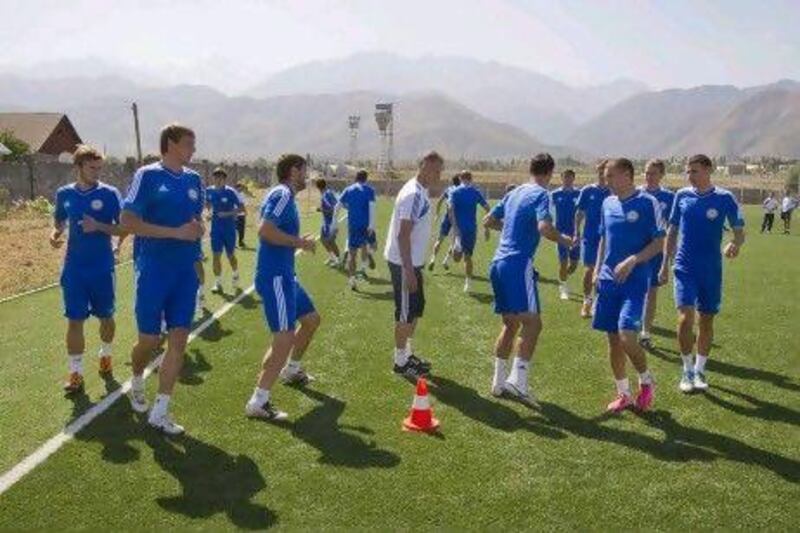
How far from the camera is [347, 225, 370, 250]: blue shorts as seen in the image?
596 inches

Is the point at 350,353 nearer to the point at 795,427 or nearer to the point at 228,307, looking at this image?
the point at 228,307

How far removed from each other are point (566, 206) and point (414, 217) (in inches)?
245

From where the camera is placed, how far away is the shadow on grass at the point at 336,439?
603 cm

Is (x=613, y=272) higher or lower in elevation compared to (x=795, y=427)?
higher

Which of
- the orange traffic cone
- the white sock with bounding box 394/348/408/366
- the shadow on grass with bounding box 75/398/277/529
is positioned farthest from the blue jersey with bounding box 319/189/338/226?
the orange traffic cone

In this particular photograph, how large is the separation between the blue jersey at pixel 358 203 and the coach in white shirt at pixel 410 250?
22.4 ft

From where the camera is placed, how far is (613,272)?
7125mm

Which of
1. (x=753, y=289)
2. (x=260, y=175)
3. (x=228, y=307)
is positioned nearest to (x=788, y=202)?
(x=753, y=289)

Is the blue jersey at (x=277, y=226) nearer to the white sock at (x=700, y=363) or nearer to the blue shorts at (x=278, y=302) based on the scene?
the blue shorts at (x=278, y=302)

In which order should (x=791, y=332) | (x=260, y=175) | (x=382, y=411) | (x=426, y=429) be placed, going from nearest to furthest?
1. (x=426, y=429)
2. (x=382, y=411)
3. (x=791, y=332)
4. (x=260, y=175)

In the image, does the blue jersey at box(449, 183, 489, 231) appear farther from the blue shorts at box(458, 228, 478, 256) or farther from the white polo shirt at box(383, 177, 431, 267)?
the white polo shirt at box(383, 177, 431, 267)

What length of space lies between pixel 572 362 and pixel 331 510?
4701 millimetres

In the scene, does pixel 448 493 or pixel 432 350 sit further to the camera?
pixel 432 350

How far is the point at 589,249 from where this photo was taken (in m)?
11.8
